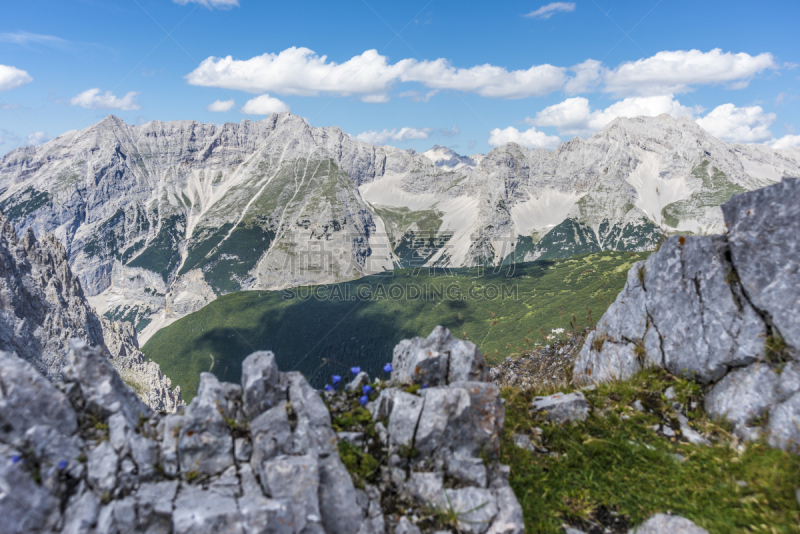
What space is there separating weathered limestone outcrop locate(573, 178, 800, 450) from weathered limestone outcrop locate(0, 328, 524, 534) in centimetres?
511

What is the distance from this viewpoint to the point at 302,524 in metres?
5.51

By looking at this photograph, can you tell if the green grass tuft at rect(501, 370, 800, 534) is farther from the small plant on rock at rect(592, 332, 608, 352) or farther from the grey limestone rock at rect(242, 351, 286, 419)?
the grey limestone rock at rect(242, 351, 286, 419)

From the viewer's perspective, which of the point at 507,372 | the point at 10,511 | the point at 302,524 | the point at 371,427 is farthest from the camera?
the point at 507,372

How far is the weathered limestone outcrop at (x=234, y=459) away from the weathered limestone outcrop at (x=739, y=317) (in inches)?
201

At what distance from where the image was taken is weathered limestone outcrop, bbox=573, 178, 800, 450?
728cm

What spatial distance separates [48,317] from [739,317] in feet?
410

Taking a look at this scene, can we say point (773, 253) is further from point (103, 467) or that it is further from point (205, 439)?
point (103, 467)

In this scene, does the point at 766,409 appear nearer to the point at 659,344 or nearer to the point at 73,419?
the point at 659,344

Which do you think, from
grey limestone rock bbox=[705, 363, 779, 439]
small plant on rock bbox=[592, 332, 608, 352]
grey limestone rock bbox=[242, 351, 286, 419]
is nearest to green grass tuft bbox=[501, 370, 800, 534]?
grey limestone rock bbox=[705, 363, 779, 439]

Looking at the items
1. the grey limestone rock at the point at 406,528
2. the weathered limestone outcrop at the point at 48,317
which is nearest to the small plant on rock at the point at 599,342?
the grey limestone rock at the point at 406,528

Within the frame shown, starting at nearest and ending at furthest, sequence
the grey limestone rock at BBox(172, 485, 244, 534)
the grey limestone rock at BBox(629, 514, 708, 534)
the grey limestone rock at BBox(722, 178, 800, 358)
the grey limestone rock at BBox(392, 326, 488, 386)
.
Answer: the grey limestone rock at BBox(172, 485, 244, 534) → the grey limestone rock at BBox(629, 514, 708, 534) → the grey limestone rock at BBox(722, 178, 800, 358) → the grey limestone rock at BBox(392, 326, 488, 386)

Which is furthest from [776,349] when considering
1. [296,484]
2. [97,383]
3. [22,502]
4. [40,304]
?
[40,304]

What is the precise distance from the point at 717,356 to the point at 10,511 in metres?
12.8

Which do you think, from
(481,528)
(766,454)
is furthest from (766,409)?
(481,528)
